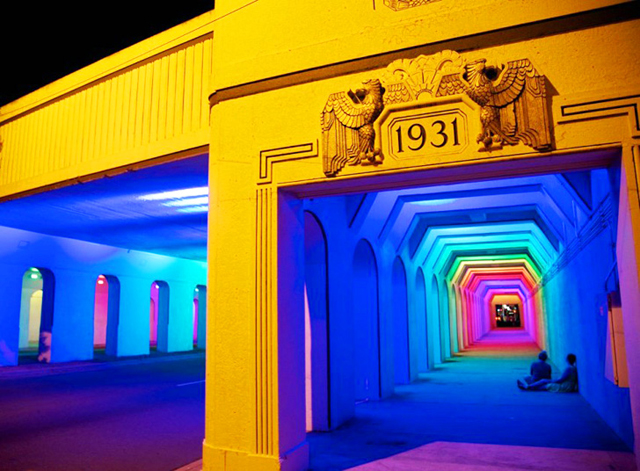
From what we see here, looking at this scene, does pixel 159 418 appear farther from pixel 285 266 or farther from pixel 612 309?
pixel 612 309

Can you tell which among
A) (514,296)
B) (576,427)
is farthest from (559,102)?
(514,296)

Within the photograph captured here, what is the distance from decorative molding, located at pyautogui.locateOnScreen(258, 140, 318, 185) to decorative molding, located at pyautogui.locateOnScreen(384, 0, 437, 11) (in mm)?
1651

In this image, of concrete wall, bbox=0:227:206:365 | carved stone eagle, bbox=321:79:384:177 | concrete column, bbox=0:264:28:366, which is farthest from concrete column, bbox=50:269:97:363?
carved stone eagle, bbox=321:79:384:177

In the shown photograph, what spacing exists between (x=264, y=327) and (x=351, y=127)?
2303mm

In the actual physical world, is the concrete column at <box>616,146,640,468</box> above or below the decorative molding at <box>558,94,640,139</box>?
below

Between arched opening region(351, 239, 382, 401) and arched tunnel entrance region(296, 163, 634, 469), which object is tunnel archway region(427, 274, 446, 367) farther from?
arched opening region(351, 239, 382, 401)

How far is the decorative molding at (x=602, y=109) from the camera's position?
4074 millimetres

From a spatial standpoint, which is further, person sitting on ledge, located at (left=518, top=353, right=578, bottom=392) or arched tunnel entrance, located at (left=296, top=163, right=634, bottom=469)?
person sitting on ledge, located at (left=518, top=353, right=578, bottom=392)

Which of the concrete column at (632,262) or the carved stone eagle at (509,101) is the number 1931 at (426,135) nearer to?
the carved stone eagle at (509,101)

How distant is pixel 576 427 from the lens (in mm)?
7387

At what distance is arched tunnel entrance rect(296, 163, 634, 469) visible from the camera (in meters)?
6.61

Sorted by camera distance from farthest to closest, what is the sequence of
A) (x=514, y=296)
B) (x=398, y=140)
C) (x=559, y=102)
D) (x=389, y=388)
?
(x=514, y=296) < (x=389, y=388) < (x=398, y=140) < (x=559, y=102)

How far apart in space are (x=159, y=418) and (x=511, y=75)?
765 centimetres

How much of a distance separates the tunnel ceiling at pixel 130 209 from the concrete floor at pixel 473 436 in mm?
4621
